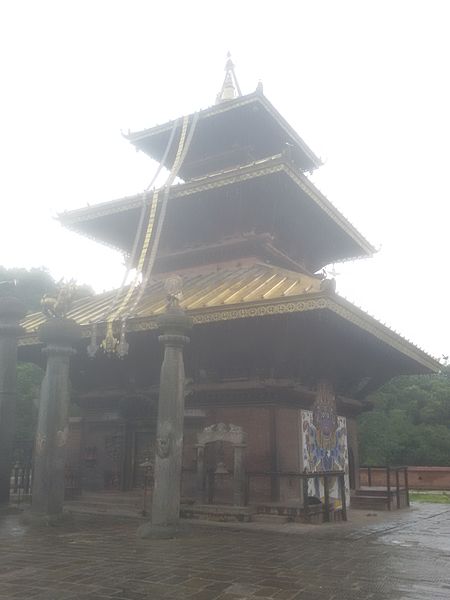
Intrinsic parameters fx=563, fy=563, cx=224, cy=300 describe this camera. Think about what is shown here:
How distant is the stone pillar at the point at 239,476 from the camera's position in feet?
39.2

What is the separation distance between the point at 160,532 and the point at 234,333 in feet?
16.1

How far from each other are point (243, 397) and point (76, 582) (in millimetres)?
7432

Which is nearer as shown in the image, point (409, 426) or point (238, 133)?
point (238, 133)

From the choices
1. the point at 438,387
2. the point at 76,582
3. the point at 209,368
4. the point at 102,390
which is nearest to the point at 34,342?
the point at 102,390

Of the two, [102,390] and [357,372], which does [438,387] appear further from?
[102,390]

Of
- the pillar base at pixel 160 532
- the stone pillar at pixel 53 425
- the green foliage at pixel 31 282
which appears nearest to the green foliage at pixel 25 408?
the green foliage at pixel 31 282

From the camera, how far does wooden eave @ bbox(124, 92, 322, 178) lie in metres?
16.8

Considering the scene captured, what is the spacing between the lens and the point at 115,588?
6.01 meters

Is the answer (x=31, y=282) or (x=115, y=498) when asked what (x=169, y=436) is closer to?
(x=115, y=498)

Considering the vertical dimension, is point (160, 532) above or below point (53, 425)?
below

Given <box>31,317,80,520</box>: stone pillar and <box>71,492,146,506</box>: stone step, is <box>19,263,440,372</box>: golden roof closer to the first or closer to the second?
<box>31,317,80,520</box>: stone pillar

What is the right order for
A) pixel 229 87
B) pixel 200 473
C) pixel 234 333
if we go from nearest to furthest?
pixel 200 473
pixel 234 333
pixel 229 87

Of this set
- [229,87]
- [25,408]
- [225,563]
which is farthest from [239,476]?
[25,408]

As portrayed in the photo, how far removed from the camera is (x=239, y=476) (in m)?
12.0
